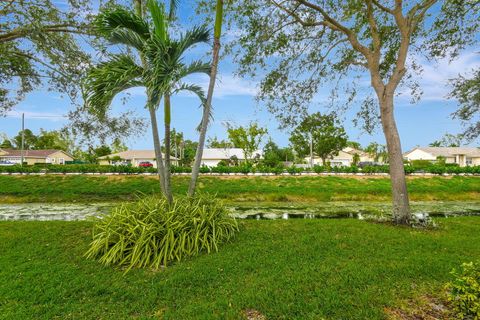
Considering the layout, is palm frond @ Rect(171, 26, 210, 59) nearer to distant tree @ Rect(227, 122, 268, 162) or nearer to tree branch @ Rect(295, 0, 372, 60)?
tree branch @ Rect(295, 0, 372, 60)

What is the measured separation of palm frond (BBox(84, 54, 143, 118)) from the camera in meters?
5.12

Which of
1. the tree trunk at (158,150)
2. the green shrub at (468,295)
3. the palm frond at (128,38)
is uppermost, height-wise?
the palm frond at (128,38)

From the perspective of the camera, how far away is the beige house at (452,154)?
46531mm

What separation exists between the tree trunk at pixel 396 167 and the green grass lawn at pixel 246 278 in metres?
1.19

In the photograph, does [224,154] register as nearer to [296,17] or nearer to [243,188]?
[243,188]

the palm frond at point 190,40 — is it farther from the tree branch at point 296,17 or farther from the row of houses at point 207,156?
the row of houses at point 207,156

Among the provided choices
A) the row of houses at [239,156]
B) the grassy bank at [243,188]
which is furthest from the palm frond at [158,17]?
the row of houses at [239,156]

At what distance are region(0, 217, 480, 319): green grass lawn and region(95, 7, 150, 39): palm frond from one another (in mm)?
4156

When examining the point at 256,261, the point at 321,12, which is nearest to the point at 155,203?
the point at 256,261

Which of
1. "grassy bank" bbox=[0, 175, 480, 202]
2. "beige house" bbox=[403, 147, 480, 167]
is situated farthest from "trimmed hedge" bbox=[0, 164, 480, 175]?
"beige house" bbox=[403, 147, 480, 167]

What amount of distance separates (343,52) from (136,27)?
6635 millimetres

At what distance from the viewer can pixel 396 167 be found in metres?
7.30

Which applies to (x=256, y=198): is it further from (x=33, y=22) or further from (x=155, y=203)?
(x=33, y=22)

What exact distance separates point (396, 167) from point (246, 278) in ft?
17.3
